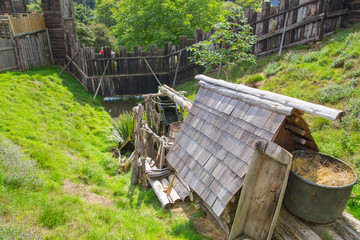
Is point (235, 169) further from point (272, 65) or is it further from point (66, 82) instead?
point (66, 82)

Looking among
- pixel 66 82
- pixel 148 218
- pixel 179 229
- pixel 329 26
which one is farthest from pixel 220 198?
pixel 66 82

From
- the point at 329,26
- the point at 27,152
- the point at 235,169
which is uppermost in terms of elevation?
the point at 329,26

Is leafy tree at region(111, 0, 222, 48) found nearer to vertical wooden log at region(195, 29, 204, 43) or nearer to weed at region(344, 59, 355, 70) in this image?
vertical wooden log at region(195, 29, 204, 43)

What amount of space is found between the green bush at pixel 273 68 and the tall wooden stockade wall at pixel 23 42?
11180 mm

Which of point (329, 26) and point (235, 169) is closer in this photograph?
point (235, 169)

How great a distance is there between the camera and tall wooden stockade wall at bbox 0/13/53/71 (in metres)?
11.2

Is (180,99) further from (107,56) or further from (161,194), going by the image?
(107,56)

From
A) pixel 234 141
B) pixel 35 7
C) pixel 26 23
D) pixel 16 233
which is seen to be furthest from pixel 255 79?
pixel 35 7

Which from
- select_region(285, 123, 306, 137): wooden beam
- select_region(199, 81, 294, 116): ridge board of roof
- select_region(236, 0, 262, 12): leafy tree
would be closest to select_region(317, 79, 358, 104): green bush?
select_region(285, 123, 306, 137): wooden beam

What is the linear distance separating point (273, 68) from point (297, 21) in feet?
8.09

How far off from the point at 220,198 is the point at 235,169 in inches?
18.2

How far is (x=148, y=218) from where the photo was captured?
542 cm

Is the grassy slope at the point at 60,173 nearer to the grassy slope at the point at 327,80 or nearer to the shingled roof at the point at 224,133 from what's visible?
the shingled roof at the point at 224,133

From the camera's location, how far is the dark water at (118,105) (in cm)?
1295
